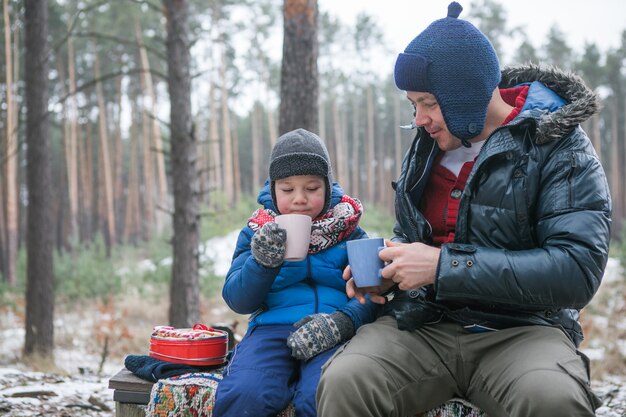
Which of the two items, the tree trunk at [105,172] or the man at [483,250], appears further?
the tree trunk at [105,172]

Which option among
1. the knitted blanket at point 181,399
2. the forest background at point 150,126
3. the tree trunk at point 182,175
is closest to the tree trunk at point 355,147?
the forest background at point 150,126

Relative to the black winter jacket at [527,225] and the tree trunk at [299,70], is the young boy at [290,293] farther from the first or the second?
the tree trunk at [299,70]

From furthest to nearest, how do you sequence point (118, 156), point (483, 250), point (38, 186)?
point (118, 156), point (38, 186), point (483, 250)

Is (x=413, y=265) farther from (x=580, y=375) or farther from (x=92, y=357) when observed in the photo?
(x=92, y=357)

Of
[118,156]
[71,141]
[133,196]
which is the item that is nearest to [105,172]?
[71,141]

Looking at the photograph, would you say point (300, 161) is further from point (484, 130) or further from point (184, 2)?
point (184, 2)

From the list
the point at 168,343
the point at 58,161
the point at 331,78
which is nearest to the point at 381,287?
the point at 168,343

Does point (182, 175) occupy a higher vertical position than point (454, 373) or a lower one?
higher

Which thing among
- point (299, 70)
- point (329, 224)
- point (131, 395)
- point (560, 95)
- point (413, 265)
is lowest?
point (131, 395)

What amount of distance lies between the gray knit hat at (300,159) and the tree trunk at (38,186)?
706 centimetres

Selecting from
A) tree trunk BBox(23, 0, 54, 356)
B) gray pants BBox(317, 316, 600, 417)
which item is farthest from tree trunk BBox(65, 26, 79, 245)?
gray pants BBox(317, 316, 600, 417)

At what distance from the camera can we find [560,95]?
2723 mm

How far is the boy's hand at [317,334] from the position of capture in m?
2.64

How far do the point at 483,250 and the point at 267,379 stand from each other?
41.2 inches
